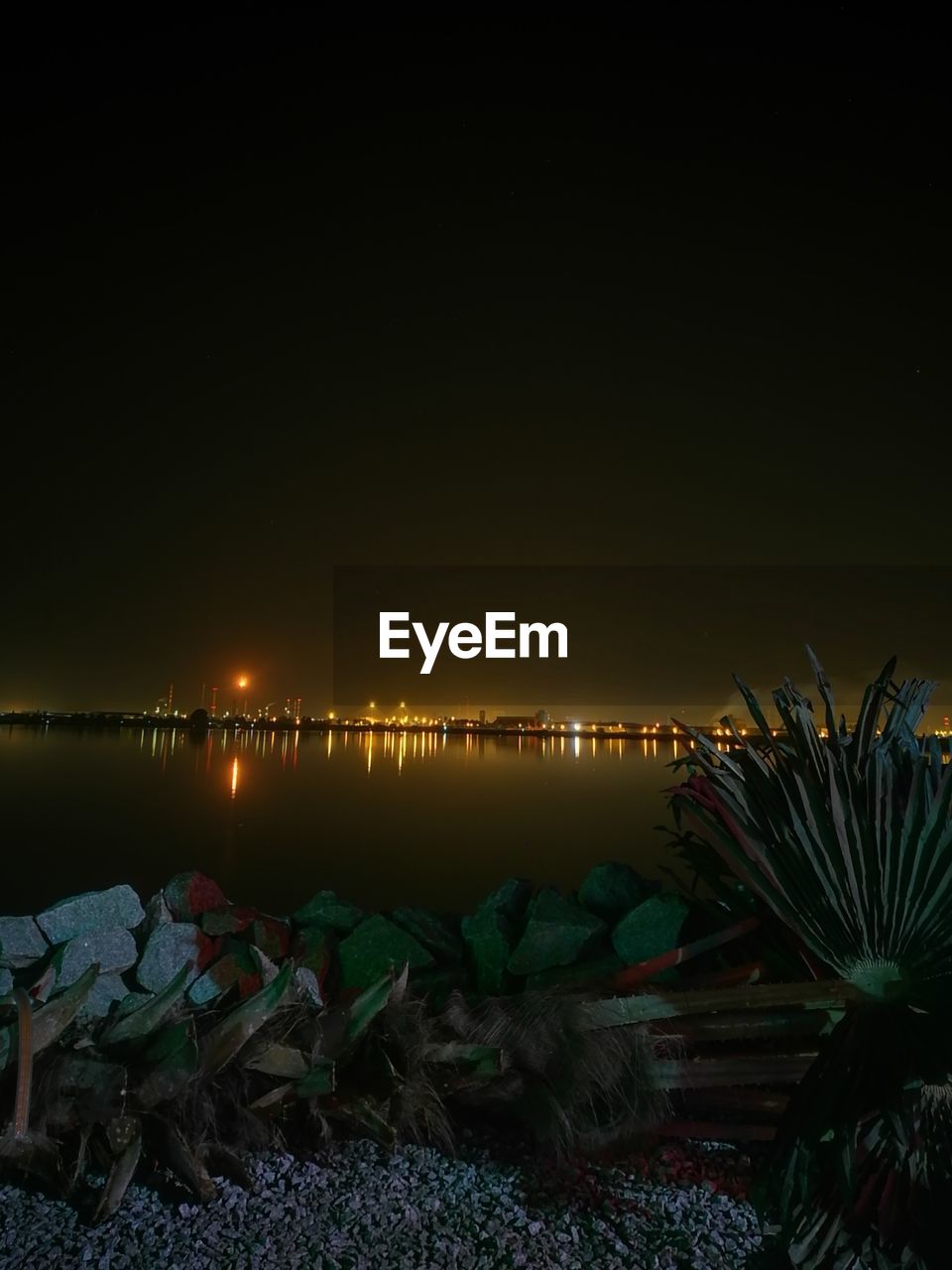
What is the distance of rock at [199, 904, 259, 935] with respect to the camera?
16.9ft

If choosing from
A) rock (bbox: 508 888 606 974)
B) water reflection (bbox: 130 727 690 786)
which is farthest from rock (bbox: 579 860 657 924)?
water reflection (bbox: 130 727 690 786)

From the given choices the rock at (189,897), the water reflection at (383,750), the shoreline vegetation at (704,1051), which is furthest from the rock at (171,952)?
the water reflection at (383,750)

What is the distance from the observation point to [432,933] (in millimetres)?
5422

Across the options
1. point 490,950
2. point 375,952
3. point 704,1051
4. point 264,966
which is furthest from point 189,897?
point 704,1051

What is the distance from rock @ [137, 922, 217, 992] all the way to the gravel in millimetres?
1479

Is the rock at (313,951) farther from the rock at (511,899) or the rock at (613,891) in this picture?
the rock at (613,891)

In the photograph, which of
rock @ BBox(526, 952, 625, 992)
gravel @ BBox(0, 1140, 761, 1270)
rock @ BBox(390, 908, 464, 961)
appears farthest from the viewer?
rock @ BBox(390, 908, 464, 961)

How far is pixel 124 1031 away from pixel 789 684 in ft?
11.4

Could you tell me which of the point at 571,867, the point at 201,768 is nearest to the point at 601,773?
the point at 201,768

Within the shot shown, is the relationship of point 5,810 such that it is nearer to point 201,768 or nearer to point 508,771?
point 201,768

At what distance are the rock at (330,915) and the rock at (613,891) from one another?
1.55 m

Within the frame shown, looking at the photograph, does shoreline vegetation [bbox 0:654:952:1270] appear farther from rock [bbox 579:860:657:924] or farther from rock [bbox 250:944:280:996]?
rock [bbox 579:860:657:924]

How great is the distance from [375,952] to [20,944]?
2.08 meters

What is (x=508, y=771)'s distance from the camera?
49.2 m
